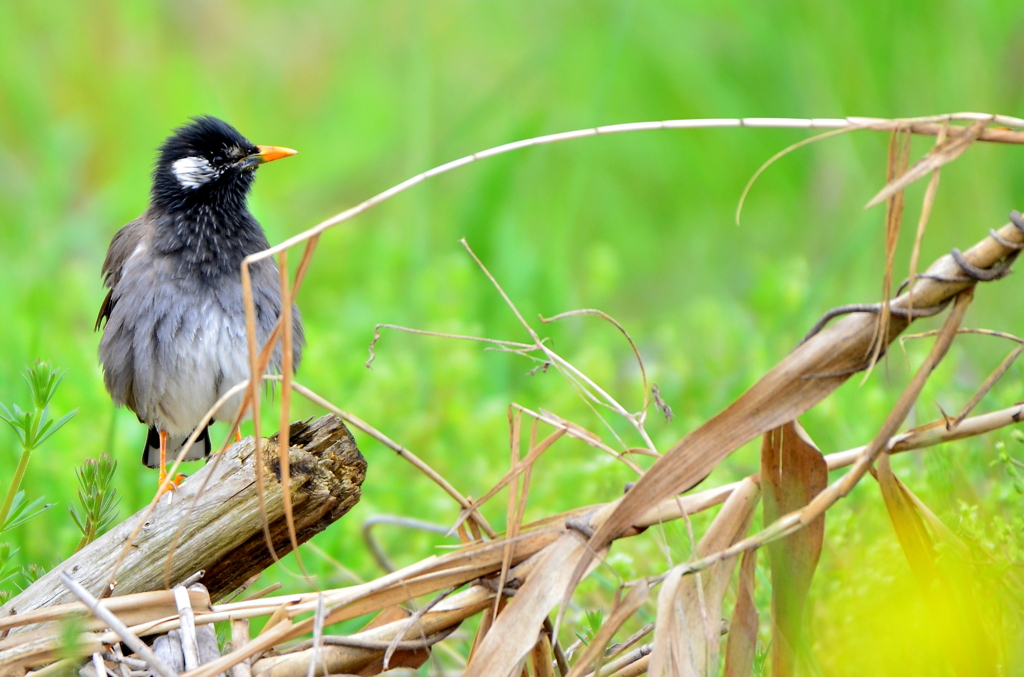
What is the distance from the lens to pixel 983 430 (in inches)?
60.4

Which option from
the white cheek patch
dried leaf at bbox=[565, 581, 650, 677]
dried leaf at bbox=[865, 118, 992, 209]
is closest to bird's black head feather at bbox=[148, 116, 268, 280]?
the white cheek patch

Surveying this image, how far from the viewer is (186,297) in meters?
2.89

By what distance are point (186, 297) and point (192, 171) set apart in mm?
496

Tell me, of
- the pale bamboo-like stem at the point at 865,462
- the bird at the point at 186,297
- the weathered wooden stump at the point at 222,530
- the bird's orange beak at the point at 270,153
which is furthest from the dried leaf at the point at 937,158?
the bird's orange beak at the point at 270,153

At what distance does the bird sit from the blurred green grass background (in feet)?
1.48

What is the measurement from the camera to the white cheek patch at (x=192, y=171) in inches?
124

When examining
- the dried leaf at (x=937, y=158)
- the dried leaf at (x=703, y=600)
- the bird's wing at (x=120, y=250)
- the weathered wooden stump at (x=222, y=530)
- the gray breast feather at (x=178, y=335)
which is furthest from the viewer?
the bird's wing at (x=120, y=250)

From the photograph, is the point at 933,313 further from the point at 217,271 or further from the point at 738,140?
the point at 738,140

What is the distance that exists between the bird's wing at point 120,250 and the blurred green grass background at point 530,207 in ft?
1.39

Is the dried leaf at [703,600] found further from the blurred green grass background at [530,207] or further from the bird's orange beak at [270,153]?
the bird's orange beak at [270,153]

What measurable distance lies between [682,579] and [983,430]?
51 cm

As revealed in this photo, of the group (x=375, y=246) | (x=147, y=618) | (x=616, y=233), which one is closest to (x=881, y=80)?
(x=616, y=233)

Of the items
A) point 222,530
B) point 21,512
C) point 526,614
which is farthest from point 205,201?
point 526,614

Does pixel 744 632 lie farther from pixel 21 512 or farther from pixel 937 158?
pixel 21 512
